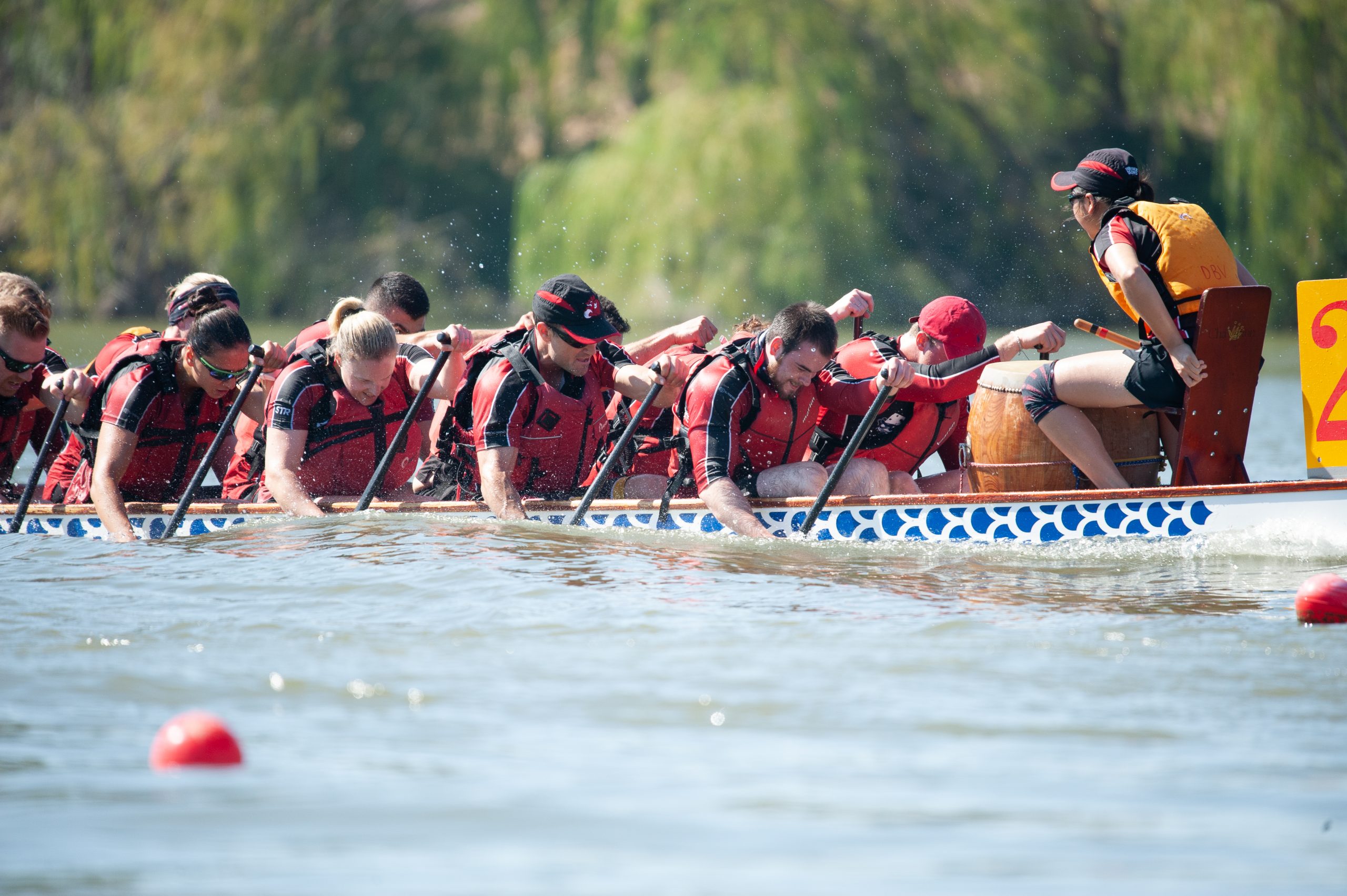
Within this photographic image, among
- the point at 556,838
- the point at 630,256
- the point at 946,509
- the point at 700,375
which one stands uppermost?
the point at 630,256

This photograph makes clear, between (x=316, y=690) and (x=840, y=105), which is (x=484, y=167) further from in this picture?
(x=316, y=690)

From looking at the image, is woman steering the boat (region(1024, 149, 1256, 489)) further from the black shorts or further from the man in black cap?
the man in black cap

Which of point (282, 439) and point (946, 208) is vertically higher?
point (946, 208)

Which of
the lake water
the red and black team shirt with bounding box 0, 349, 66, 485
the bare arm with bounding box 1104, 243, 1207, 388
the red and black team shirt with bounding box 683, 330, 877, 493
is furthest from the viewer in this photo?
the red and black team shirt with bounding box 0, 349, 66, 485

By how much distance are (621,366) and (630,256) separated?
1179cm

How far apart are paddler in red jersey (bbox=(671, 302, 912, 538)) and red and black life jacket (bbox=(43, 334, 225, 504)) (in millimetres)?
2314

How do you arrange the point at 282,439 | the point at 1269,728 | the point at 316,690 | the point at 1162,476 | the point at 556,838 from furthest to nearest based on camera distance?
1. the point at 1162,476
2. the point at 282,439
3. the point at 316,690
4. the point at 1269,728
5. the point at 556,838

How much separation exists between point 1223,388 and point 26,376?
549cm

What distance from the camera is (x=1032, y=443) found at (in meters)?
6.14

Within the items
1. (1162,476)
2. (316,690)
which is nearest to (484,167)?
(1162,476)

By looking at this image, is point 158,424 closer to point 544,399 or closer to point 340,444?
point 340,444

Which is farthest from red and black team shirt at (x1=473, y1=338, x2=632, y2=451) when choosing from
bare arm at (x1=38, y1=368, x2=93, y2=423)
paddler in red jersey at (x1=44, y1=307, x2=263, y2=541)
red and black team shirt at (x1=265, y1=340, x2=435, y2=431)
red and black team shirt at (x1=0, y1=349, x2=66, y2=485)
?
red and black team shirt at (x1=0, y1=349, x2=66, y2=485)

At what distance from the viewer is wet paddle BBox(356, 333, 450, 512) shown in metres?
6.91

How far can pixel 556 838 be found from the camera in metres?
3.48
